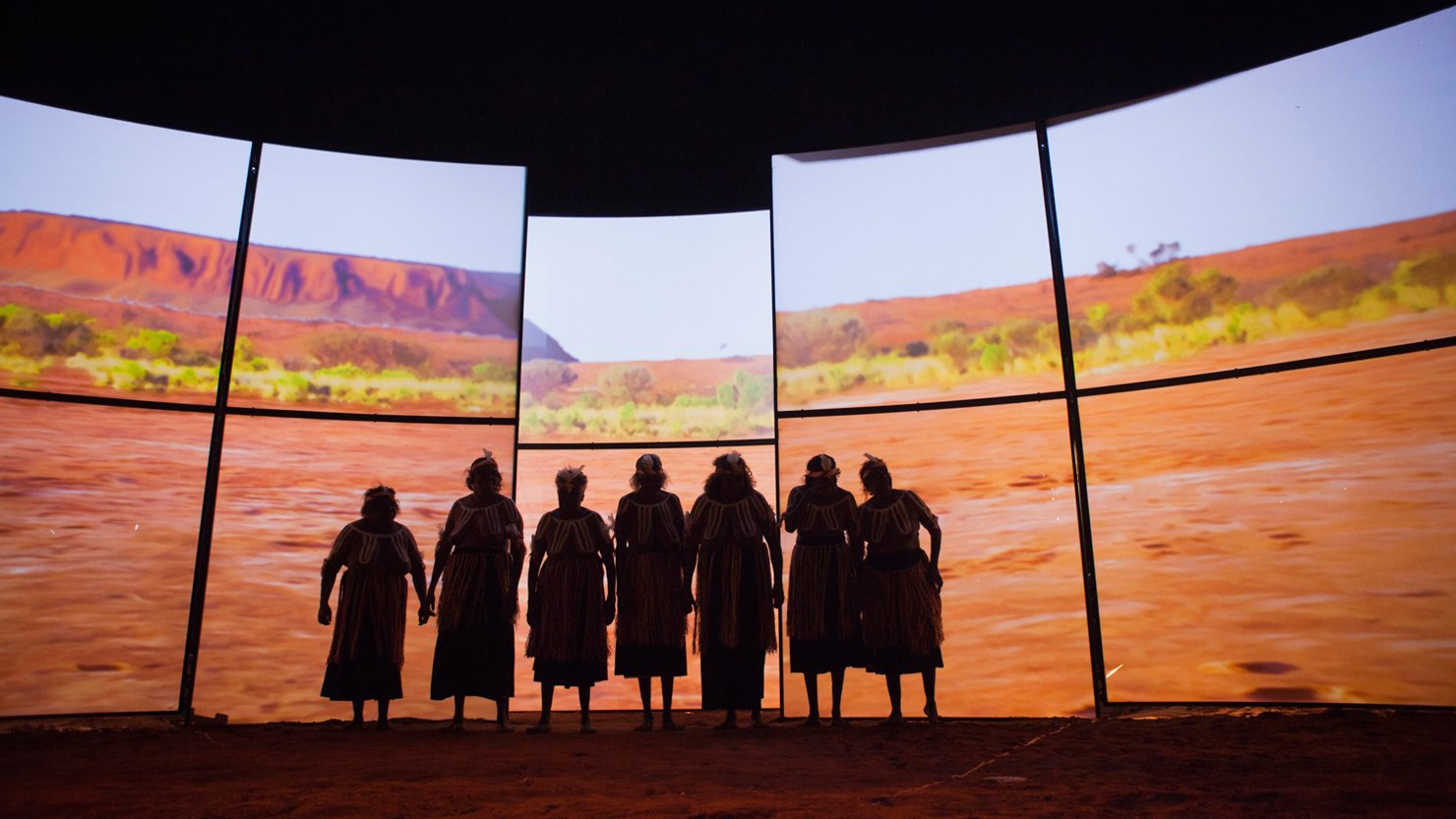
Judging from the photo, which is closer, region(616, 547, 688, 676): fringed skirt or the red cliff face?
region(616, 547, 688, 676): fringed skirt

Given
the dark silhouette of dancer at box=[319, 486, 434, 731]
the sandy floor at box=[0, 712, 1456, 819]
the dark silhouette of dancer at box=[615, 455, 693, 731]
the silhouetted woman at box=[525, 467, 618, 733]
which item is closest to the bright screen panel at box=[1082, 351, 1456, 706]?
the sandy floor at box=[0, 712, 1456, 819]

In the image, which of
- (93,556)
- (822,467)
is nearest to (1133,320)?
(822,467)

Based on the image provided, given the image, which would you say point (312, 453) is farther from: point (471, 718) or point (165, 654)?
point (471, 718)

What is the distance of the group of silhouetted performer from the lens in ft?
15.7

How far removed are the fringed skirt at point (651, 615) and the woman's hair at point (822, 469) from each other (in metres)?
0.88

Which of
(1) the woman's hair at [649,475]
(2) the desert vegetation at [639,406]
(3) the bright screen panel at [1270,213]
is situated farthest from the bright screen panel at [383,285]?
(3) the bright screen panel at [1270,213]

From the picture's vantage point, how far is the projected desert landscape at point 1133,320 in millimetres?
4844

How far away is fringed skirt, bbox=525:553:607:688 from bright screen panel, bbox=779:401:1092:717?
1.66m

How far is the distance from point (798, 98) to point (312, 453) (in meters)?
4.19

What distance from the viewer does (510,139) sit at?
6750 mm

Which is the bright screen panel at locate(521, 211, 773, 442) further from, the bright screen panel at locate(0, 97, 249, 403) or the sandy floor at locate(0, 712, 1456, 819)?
the sandy floor at locate(0, 712, 1456, 819)

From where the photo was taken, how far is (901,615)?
4766 millimetres

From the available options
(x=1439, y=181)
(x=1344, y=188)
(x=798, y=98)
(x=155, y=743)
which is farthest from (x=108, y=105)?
(x=1439, y=181)

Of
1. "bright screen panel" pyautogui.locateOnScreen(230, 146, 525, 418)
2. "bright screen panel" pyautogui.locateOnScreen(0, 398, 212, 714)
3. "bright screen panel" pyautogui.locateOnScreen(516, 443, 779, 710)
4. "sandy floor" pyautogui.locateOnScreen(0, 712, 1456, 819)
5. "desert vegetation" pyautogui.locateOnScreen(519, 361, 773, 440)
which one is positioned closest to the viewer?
"sandy floor" pyautogui.locateOnScreen(0, 712, 1456, 819)
